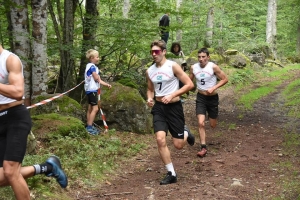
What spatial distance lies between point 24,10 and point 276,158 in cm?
659

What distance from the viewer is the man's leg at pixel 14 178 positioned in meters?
3.67

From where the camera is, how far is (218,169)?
22.6ft

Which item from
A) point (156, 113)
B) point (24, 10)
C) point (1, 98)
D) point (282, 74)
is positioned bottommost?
point (282, 74)

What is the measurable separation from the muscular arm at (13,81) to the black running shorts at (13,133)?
237mm

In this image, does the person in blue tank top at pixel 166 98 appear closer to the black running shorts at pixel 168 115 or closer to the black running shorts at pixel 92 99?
the black running shorts at pixel 168 115

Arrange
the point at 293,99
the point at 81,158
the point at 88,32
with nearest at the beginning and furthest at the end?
the point at 81,158 → the point at 88,32 → the point at 293,99

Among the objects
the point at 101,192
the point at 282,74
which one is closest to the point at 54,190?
the point at 101,192

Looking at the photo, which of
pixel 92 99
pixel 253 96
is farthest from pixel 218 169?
pixel 253 96

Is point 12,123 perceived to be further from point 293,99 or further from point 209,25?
point 209,25

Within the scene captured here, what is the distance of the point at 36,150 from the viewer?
6766 mm

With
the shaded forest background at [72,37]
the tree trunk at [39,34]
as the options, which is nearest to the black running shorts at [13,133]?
the shaded forest background at [72,37]

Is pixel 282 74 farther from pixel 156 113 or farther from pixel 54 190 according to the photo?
pixel 54 190

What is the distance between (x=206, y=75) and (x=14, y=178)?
18.2 feet

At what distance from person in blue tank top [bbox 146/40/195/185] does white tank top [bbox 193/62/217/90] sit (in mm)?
2144
